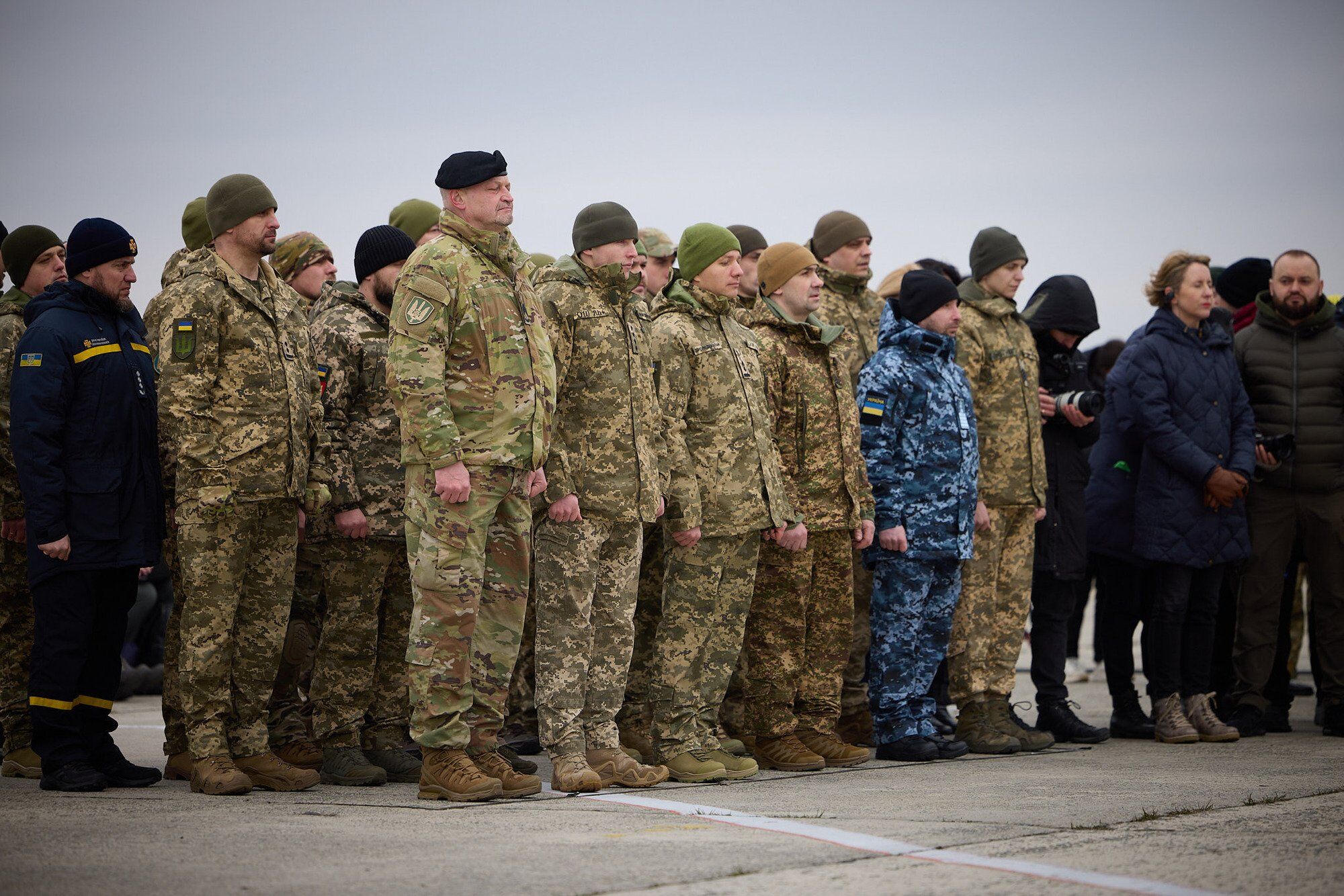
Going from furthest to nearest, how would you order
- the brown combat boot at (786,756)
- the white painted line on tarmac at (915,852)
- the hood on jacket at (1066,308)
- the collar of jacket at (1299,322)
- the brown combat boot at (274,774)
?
1. the collar of jacket at (1299,322)
2. the hood on jacket at (1066,308)
3. the brown combat boot at (786,756)
4. the brown combat boot at (274,774)
5. the white painted line on tarmac at (915,852)

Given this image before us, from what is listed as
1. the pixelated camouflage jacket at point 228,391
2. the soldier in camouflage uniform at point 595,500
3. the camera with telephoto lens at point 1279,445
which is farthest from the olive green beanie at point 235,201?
the camera with telephoto lens at point 1279,445

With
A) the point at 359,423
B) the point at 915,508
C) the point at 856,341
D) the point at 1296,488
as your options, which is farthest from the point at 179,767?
the point at 1296,488

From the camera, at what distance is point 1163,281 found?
7863 mm

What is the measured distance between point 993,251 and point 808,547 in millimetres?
2045

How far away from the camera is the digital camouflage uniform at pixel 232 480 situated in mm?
5340

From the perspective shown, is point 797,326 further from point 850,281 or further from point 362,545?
point 362,545

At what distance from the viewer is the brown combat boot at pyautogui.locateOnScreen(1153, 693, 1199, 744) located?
7301 mm

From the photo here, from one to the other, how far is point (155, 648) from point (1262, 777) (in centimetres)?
760

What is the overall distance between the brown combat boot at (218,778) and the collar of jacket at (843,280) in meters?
4.25

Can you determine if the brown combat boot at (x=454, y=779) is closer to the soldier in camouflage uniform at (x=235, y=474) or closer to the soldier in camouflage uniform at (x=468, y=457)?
the soldier in camouflage uniform at (x=468, y=457)

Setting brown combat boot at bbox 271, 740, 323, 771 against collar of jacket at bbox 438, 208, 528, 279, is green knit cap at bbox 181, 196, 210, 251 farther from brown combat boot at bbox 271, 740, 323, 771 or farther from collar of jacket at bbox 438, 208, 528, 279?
brown combat boot at bbox 271, 740, 323, 771

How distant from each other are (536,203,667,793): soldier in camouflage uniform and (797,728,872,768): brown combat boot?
114cm

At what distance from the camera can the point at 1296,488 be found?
786 cm

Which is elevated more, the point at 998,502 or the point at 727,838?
the point at 998,502
